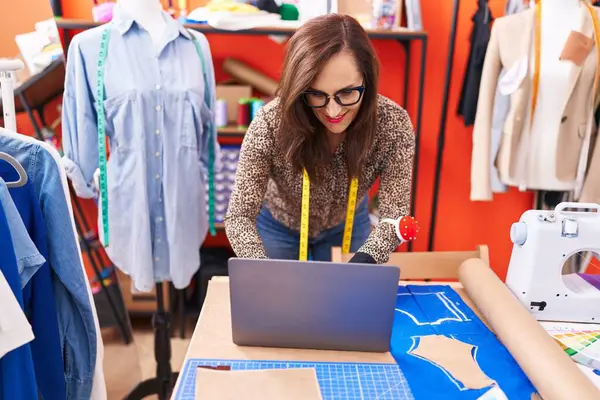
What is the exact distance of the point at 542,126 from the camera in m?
2.32

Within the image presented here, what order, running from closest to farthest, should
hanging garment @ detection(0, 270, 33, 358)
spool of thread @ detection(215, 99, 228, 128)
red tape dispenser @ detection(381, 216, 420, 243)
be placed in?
hanging garment @ detection(0, 270, 33, 358)
red tape dispenser @ detection(381, 216, 420, 243)
spool of thread @ detection(215, 99, 228, 128)

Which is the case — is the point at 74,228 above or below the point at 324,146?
below

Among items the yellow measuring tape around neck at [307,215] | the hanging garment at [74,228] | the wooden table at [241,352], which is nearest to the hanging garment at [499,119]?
the yellow measuring tape around neck at [307,215]

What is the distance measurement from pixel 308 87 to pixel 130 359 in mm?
1972

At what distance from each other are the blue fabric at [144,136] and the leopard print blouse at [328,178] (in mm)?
413

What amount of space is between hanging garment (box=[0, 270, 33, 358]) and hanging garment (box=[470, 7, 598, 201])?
2169 mm

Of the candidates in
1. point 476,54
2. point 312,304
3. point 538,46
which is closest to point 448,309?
point 312,304

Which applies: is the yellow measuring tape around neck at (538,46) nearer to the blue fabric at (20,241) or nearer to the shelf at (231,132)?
the shelf at (231,132)

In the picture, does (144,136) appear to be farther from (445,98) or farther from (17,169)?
(445,98)

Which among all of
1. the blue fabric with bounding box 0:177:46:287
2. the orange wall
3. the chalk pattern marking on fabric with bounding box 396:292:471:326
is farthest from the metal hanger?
the orange wall

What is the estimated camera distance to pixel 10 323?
37.1 inches

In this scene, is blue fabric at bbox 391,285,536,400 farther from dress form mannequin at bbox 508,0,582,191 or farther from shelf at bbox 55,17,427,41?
shelf at bbox 55,17,427,41

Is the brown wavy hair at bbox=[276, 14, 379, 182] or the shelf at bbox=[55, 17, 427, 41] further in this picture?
the shelf at bbox=[55, 17, 427, 41]

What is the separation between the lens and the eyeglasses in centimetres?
128
